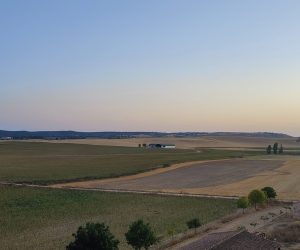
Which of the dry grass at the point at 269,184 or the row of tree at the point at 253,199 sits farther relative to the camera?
the dry grass at the point at 269,184

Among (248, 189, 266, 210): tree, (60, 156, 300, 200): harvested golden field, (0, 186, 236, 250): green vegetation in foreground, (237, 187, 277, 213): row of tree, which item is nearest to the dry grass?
(60, 156, 300, 200): harvested golden field

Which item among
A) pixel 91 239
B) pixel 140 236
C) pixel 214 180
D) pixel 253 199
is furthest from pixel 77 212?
pixel 214 180

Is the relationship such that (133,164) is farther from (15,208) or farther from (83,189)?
(15,208)

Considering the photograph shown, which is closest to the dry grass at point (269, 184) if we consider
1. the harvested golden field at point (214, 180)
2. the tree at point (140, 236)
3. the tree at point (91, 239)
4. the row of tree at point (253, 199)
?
the harvested golden field at point (214, 180)

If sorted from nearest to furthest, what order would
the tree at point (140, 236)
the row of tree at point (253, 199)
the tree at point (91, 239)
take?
1. the tree at point (91, 239)
2. the tree at point (140, 236)
3. the row of tree at point (253, 199)

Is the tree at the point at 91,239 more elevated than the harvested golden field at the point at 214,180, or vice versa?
the tree at the point at 91,239

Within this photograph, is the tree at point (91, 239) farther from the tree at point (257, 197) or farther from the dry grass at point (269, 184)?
the dry grass at point (269, 184)

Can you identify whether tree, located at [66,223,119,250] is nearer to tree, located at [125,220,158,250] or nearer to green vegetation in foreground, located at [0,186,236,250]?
tree, located at [125,220,158,250]

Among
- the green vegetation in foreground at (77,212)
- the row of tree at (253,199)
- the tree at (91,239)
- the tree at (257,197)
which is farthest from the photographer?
the tree at (257,197)
